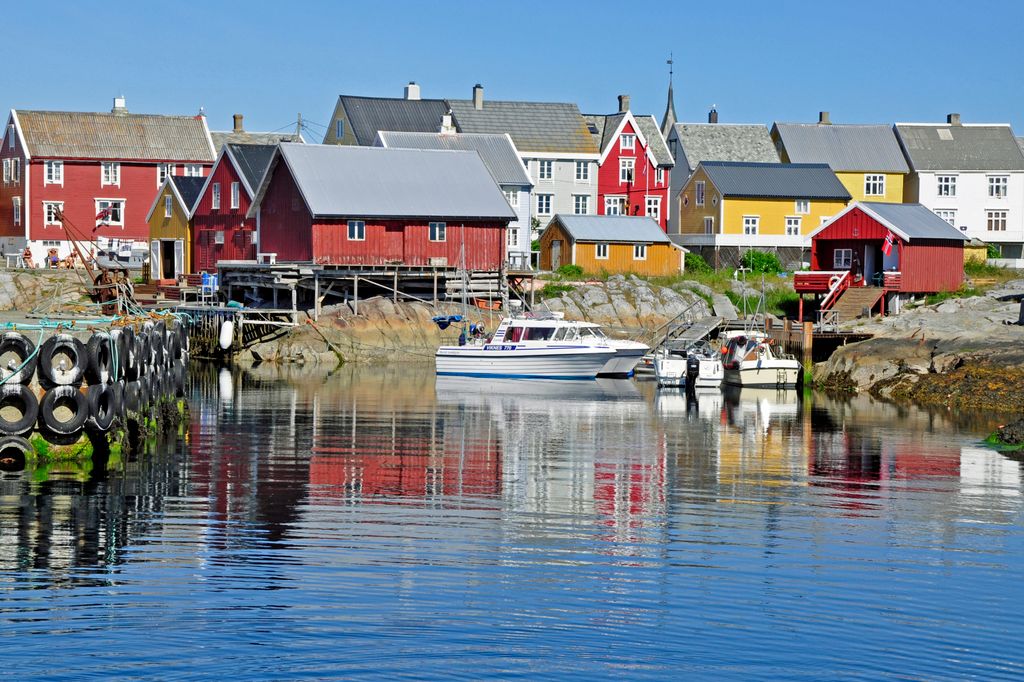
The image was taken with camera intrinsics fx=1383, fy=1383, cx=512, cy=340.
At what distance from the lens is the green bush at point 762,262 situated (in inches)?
2844

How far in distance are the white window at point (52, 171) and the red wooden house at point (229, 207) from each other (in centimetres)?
1114

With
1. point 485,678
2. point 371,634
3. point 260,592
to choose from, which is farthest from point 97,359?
point 485,678

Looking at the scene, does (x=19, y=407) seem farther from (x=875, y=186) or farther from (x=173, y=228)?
(x=875, y=186)

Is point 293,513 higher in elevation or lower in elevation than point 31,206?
lower

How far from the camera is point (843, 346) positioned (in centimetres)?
5191

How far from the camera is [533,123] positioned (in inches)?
3169

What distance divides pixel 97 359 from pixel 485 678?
14.6m

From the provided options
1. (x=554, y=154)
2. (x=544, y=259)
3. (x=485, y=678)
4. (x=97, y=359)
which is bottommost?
(x=485, y=678)

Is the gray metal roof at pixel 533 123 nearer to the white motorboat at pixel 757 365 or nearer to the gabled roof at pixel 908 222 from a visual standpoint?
the gabled roof at pixel 908 222

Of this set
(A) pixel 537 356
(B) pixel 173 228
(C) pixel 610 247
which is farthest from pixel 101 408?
(B) pixel 173 228

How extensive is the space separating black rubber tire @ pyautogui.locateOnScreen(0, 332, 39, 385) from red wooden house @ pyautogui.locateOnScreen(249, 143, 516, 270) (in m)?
33.3

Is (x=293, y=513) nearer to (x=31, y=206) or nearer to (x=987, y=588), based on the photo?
(x=987, y=588)

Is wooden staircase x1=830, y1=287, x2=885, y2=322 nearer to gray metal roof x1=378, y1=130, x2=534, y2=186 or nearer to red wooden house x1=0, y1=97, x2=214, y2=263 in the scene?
gray metal roof x1=378, y1=130, x2=534, y2=186

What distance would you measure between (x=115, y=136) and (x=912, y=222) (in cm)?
4271
